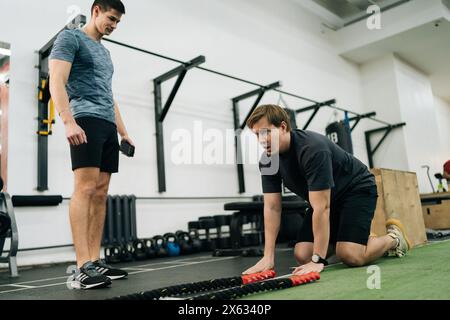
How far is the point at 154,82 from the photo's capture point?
4.11m

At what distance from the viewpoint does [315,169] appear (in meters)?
1.61

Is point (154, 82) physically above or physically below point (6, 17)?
below

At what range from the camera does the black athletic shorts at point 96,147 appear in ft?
5.53

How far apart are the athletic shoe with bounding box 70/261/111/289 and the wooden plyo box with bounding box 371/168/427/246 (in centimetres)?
175

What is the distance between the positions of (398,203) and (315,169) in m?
1.43

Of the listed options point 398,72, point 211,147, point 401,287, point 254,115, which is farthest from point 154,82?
point 398,72

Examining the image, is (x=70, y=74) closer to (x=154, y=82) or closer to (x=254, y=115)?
(x=254, y=115)

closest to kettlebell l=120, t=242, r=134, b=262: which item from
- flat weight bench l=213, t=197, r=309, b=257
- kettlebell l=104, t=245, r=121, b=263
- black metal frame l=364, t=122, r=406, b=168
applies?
kettlebell l=104, t=245, r=121, b=263

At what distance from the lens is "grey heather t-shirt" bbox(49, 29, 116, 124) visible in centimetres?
176

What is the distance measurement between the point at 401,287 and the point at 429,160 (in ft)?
25.2

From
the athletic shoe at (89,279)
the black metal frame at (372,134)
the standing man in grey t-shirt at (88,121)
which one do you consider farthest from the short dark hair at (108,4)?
the black metal frame at (372,134)

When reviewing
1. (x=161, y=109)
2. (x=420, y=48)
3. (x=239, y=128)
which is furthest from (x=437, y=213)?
(x=420, y=48)

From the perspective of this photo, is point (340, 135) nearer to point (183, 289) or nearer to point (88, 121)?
point (88, 121)

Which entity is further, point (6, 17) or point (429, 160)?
A: point (429, 160)
